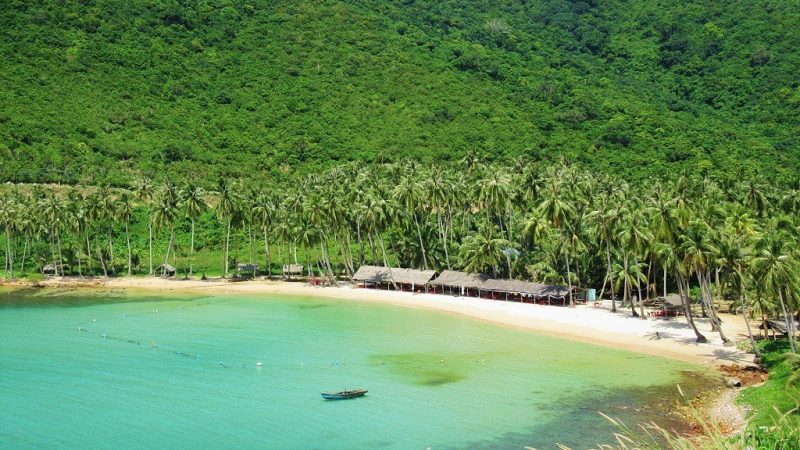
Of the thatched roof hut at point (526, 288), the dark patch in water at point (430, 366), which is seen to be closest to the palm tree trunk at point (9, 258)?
the thatched roof hut at point (526, 288)

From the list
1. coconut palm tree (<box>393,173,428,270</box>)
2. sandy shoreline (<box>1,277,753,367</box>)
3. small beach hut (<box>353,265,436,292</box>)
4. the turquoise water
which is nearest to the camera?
the turquoise water

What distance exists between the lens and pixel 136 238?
4594 inches

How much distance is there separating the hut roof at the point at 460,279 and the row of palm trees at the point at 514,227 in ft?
5.66

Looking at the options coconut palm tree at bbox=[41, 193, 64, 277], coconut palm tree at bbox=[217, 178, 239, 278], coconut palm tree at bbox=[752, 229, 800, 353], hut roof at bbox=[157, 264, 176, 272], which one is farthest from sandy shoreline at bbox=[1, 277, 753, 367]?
coconut palm tree at bbox=[217, 178, 239, 278]

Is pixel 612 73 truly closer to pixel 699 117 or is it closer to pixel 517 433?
pixel 699 117

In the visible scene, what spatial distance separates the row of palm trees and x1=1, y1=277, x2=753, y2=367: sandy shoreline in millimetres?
2170

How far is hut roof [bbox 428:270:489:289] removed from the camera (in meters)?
82.5

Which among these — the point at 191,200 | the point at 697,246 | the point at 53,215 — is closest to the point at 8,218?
the point at 53,215

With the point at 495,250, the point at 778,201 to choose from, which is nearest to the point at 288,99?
the point at 495,250

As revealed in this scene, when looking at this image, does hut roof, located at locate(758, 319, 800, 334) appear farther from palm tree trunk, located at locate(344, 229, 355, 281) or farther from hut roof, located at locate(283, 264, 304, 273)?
hut roof, located at locate(283, 264, 304, 273)

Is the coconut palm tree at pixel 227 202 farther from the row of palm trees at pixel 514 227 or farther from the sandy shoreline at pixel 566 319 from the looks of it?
the sandy shoreline at pixel 566 319

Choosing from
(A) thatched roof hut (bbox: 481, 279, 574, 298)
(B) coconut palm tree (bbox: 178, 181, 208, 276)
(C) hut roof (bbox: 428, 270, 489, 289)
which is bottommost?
(A) thatched roof hut (bbox: 481, 279, 574, 298)

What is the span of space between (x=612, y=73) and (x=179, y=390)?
518 feet

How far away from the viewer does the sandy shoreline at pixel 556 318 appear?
56750 mm
